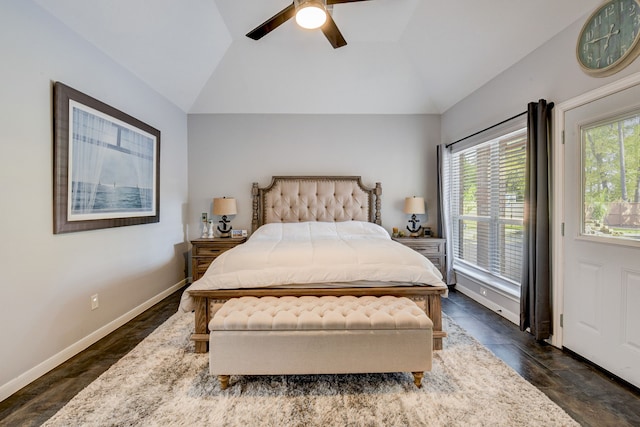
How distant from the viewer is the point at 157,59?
10.4 ft

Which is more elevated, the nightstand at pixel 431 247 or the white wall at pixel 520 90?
the white wall at pixel 520 90

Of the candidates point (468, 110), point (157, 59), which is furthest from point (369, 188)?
point (157, 59)

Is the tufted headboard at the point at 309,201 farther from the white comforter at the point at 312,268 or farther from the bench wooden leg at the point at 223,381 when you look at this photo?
the bench wooden leg at the point at 223,381

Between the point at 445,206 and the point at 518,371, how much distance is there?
2542mm

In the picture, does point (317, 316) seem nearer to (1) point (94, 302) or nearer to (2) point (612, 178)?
(1) point (94, 302)

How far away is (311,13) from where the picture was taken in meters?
2.04

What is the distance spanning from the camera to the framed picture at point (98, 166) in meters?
2.24

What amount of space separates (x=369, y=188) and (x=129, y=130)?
10.8 ft

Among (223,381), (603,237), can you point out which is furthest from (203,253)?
(603,237)

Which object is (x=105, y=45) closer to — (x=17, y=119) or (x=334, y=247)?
(x=17, y=119)

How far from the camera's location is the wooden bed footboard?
225 cm

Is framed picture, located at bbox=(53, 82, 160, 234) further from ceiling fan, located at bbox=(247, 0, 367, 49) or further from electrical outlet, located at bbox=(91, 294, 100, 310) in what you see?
ceiling fan, located at bbox=(247, 0, 367, 49)

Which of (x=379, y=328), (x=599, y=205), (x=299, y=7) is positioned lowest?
(x=379, y=328)

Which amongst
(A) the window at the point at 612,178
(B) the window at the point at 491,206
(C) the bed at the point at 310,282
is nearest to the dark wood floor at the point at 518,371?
(C) the bed at the point at 310,282
